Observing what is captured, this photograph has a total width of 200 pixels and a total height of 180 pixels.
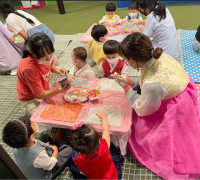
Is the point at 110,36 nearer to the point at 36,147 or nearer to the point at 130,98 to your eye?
the point at 130,98

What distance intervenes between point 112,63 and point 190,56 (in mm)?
1653

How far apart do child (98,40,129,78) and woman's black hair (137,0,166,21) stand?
86 centimetres

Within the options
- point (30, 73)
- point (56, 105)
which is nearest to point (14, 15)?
point (30, 73)

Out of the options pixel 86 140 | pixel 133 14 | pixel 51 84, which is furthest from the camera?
pixel 133 14

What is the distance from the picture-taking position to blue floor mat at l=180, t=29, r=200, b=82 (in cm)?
287

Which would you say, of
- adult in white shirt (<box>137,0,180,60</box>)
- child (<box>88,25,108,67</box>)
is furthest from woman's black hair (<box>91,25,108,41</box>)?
adult in white shirt (<box>137,0,180,60</box>)

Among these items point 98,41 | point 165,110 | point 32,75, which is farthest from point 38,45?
point 98,41

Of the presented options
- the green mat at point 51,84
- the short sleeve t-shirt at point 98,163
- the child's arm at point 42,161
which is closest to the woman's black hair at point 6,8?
the green mat at point 51,84

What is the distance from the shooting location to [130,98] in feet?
5.43

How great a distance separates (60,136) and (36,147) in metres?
0.60

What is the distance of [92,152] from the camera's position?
4.14 ft

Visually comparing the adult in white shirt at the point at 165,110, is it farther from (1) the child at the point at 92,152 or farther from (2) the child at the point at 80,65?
(2) the child at the point at 80,65

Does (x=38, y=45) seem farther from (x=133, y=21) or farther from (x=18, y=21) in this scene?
(x=133, y=21)

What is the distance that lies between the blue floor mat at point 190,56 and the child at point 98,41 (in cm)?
138
